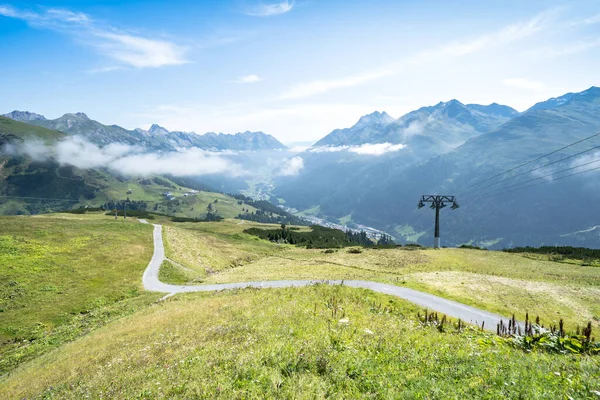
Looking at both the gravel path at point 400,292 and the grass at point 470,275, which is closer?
the gravel path at point 400,292

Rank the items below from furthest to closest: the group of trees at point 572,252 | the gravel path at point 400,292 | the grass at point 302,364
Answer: the group of trees at point 572,252 → the gravel path at point 400,292 → the grass at point 302,364

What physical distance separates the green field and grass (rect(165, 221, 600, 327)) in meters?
0.31

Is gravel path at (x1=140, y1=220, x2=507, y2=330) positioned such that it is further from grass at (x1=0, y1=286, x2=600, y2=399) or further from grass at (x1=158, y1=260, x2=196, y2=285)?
grass at (x1=0, y1=286, x2=600, y2=399)

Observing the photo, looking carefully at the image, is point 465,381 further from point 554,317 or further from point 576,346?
point 554,317

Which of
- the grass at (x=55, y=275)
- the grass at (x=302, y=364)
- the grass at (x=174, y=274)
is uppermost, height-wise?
the grass at (x=302, y=364)

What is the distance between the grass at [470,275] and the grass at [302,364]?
67.5ft

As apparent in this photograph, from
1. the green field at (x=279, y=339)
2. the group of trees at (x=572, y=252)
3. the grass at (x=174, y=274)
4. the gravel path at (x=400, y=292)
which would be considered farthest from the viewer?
the group of trees at (x=572, y=252)

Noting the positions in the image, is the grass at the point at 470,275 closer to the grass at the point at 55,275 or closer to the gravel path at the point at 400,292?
the gravel path at the point at 400,292

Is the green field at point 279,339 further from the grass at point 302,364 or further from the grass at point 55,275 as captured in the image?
the grass at point 55,275

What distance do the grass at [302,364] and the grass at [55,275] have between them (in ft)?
57.7

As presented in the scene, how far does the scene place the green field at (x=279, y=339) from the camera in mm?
11023

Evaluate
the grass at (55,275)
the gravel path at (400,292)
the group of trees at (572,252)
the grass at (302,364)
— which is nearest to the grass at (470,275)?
the gravel path at (400,292)

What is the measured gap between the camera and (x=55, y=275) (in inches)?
1993

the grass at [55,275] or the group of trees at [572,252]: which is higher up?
the grass at [55,275]
